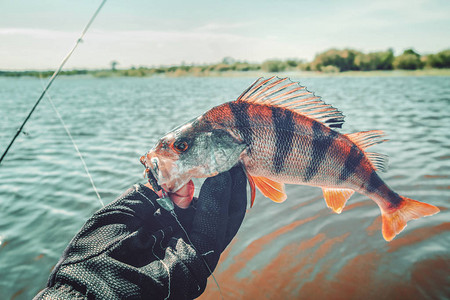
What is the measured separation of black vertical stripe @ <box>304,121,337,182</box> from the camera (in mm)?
2133

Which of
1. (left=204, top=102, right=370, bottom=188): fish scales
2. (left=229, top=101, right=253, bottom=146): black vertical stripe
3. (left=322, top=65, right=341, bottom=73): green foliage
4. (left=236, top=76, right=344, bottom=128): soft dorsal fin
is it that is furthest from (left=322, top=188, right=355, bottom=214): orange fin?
(left=322, top=65, right=341, bottom=73): green foliage

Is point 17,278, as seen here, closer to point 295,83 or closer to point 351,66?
point 295,83

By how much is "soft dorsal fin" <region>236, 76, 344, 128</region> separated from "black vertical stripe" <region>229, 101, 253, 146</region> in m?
0.08

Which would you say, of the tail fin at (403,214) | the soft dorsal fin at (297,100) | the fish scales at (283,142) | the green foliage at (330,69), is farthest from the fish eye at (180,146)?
the green foliage at (330,69)

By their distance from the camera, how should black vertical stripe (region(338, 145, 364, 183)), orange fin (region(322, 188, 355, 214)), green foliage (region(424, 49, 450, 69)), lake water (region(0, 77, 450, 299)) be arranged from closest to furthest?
black vertical stripe (region(338, 145, 364, 183)), orange fin (region(322, 188, 355, 214)), lake water (region(0, 77, 450, 299)), green foliage (region(424, 49, 450, 69))

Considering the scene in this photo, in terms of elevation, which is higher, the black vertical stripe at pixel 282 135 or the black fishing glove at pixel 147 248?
the black vertical stripe at pixel 282 135

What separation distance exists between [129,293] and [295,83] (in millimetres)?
1837

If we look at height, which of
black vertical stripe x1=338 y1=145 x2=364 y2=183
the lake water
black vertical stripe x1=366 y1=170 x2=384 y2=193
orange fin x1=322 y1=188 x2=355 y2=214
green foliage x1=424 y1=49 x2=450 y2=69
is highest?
green foliage x1=424 y1=49 x2=450 y2=69

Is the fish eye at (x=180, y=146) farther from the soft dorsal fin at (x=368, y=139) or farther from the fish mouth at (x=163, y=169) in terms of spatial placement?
the soft dorsal fin at (x=368, y=139)

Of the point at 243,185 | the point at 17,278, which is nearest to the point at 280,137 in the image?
the point at 243,185

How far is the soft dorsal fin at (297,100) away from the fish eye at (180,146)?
22.5 inches

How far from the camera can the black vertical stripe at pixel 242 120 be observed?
82.0 inches

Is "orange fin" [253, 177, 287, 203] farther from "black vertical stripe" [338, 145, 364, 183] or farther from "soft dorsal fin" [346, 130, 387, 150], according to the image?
"soft dorsal fin" [346, 130, 387, 150]

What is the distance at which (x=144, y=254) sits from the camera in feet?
6.61
